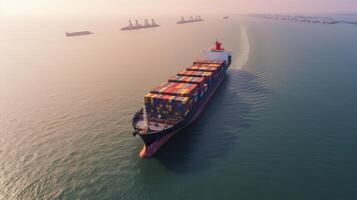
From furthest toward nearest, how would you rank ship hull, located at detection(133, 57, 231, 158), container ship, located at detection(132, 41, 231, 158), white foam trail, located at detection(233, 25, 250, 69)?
1. white foam trail, located at detection(233, 25, 250, 69)
2. container ship, located at detection(132, 41, 231, 158)
3. ship hull, located at detection(133, 57, 231, 158)

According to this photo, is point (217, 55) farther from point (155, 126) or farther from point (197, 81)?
point (155, 126)

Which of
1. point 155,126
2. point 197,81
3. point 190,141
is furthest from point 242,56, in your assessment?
point 155,126

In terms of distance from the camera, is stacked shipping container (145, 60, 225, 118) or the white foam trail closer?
stacked shipping container (145, 60, 225, 118)

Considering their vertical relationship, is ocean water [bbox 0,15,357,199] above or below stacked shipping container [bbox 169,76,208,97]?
below

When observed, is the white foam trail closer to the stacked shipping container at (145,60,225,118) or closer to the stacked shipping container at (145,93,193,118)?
the stacked shipping container at (145,60,225,118)

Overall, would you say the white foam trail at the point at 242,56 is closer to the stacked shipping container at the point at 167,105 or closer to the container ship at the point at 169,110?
the container ship at the point at 169,110

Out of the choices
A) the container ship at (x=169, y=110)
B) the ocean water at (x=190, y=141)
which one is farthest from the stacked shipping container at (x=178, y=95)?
the ocean water at (x=190, y=141)

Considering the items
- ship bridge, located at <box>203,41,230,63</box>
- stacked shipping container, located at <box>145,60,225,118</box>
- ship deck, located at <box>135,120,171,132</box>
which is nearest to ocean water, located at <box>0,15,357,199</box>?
ship deck, located at <box>135,120,171,132</box>

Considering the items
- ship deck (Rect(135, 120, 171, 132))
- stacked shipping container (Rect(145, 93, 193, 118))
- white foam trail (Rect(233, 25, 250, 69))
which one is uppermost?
white foam trail (Rect(233, 25, 250, 69))

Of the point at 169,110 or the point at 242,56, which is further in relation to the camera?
the point at 242,56
